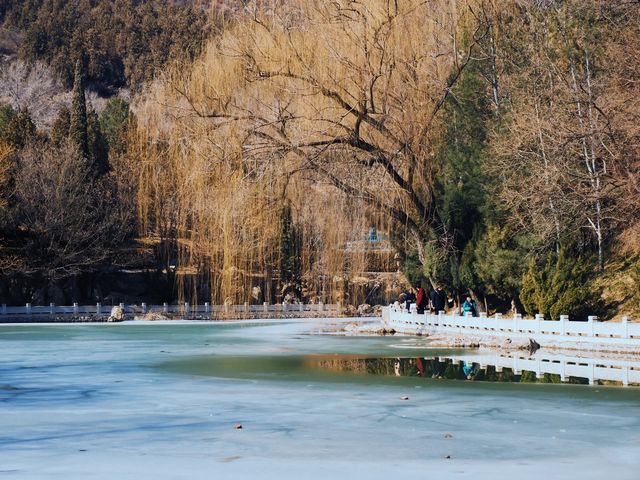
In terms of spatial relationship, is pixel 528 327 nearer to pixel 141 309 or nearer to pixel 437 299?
pixel 437 299

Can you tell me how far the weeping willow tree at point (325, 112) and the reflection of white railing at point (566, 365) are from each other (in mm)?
12089

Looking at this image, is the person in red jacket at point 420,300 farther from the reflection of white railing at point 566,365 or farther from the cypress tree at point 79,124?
the cypress tree at point 79,124

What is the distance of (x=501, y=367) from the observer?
2162 centimetres

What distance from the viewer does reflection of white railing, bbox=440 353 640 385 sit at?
775 inches

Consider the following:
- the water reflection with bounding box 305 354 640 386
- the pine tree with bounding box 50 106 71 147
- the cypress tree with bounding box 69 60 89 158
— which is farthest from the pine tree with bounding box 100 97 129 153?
the water reflection with bounding box 305 354 640 386

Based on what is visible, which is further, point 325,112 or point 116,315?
point 116,315

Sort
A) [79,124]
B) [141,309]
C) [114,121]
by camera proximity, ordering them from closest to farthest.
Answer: [141,309], [79,124], [114,121]

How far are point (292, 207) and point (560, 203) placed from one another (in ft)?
33.6

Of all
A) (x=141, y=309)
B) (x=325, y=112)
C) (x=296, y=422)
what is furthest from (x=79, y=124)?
(x=296, y=422)

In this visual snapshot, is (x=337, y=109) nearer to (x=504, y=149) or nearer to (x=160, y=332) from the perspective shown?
(x=504, y=149)

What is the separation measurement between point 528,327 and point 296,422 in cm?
1506

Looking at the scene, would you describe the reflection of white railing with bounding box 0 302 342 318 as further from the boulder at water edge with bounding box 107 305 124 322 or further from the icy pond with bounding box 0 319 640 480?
the icy pond with bounding box 0 319 640 480

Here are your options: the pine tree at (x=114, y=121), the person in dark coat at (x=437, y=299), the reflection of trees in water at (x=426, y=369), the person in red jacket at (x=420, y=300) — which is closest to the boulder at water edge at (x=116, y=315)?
the person in red jacket at (x=420, y=300)

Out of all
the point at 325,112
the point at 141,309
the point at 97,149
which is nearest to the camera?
the point at 325,112
